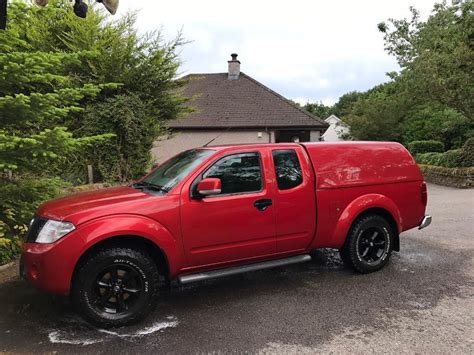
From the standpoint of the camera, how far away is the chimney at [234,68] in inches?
1010

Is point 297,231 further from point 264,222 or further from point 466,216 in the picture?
point 466,216

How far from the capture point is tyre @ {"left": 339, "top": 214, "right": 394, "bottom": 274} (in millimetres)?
5215

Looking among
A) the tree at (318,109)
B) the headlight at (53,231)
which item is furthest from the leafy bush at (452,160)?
the tree at (318,109)

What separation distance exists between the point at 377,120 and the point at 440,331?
29336 millimetres

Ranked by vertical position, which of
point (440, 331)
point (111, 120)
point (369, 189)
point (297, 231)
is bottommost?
point (440, 331)

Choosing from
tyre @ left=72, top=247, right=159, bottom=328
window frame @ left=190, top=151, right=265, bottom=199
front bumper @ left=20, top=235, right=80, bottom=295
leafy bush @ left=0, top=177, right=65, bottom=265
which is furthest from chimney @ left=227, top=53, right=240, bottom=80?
front bumper @ left=20, top=235, right=80, bottom=295

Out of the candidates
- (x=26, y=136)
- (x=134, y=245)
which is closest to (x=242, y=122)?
(x=26, y=136)

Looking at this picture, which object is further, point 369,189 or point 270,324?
point 369,189

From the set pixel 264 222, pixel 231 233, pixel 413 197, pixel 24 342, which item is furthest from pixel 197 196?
pixel 413 197

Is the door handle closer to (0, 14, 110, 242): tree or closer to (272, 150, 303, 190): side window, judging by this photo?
(272, 150, 303, 190): side window

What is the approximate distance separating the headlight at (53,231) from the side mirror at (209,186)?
125 cm

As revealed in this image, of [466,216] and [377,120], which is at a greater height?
[377,120]

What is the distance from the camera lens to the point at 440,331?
3.72m

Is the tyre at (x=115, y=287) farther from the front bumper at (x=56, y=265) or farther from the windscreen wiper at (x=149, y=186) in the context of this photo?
the windscreen wiper at (x=149, y=186)
